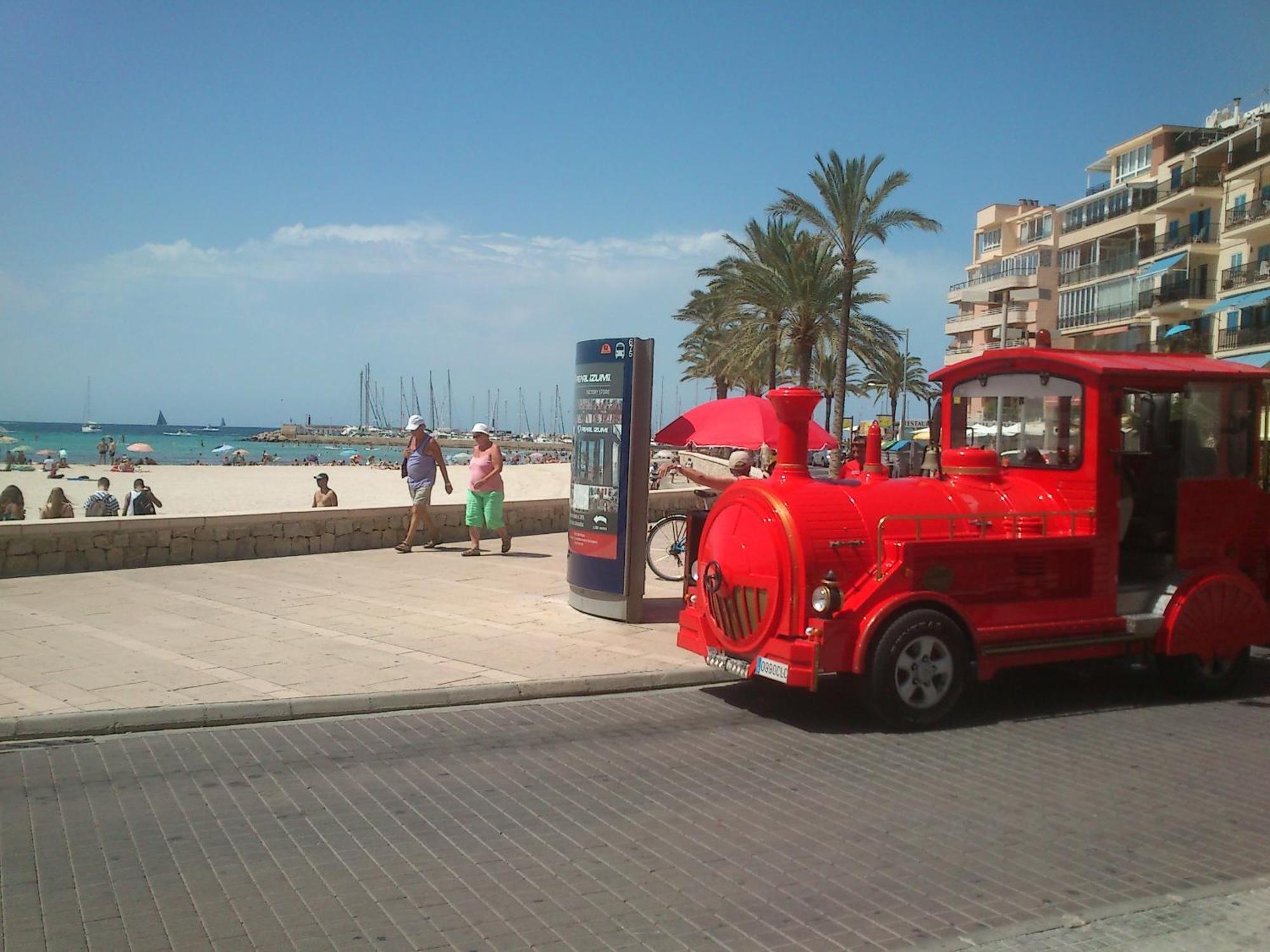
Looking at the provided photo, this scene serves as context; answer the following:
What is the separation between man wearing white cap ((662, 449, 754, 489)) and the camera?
946cm

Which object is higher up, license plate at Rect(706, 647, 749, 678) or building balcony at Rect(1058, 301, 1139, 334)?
building balcony at Rect(1058, 301, 1139, 334)

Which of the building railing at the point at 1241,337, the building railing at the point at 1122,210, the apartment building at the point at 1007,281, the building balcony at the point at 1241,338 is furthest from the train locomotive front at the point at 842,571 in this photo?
the apartment building at the point at 1007,281

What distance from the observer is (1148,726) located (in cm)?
739

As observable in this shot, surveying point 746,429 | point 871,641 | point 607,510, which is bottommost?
point 871,641

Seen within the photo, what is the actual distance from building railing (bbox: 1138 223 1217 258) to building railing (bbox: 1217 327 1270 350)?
20.3 ft

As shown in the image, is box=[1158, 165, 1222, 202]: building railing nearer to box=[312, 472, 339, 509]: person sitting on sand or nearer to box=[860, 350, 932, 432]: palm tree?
box=[860, 350, 932, 432]: palm tree

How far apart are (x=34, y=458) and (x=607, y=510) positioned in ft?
243

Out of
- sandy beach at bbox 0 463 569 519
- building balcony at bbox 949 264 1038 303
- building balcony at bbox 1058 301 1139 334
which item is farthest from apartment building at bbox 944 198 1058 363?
sandy beach at bbox 0 463 569 519

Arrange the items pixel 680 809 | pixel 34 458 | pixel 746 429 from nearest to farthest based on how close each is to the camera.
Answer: pixel 680 809, pixel 746 429, pixel 34 458

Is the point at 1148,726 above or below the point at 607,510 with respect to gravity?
below

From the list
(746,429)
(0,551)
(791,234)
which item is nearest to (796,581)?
(746,429)

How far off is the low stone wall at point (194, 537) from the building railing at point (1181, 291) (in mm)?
43910

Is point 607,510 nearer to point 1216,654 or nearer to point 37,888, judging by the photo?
point 1216,654

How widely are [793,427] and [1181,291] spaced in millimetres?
49066
